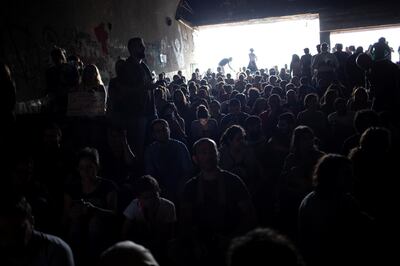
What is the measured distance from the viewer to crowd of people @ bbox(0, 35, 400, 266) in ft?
11.2

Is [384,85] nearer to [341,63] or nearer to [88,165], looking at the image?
[341,63]

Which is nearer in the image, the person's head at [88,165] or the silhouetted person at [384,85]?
the person's head at [88,165]

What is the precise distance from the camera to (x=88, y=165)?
4801 mm

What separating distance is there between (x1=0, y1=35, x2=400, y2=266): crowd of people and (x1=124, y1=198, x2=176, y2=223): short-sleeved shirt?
11 millimetres

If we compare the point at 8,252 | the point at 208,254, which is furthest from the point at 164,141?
the point at 8,252

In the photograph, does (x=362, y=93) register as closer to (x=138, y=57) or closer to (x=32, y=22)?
(x=138, y=57)

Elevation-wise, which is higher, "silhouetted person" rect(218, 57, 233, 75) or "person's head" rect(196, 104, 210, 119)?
"silhouetted person" rect(218, 57, 233, 75)

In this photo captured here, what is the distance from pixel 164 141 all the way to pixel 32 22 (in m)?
5.16

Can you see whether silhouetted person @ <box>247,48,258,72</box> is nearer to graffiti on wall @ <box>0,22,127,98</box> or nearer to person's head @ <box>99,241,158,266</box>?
graffiti on wall @ <box>0,22,127,98</box>

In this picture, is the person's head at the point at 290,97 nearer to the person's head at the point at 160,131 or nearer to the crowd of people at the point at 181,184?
the crowd of people at the point at 181,184

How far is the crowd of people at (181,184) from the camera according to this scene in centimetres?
340

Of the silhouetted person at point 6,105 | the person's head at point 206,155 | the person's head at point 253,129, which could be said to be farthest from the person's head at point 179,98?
the person's head at point 206,155

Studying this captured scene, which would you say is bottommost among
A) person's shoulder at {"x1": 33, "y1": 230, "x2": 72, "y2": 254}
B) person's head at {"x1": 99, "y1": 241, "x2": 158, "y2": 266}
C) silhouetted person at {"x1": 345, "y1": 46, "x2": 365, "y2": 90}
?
person's shoulder at {"x1": 33, "y1": 230, "x2": 72, "y2": 254}

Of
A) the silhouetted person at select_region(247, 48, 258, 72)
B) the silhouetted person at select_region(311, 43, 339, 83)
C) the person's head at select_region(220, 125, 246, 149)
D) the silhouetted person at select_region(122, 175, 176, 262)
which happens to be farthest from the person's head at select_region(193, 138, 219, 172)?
the silhouetted person at select_region(247, 48, 258, 72)
